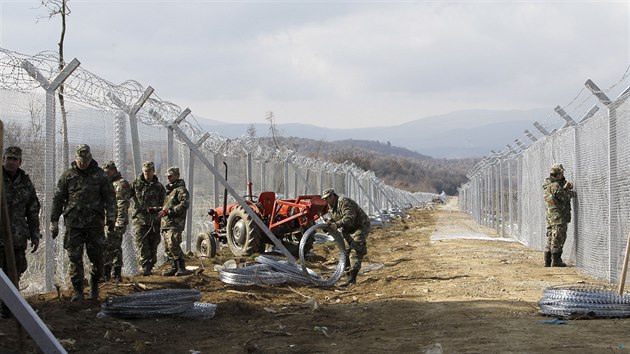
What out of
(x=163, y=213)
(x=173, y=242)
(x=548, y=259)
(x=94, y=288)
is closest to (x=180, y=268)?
(x=173, y=242)

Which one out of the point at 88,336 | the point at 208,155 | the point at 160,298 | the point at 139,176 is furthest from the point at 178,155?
the point at 88,336

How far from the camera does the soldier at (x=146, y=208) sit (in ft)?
35.9

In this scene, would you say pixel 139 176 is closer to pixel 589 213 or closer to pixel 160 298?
pixel 160 298

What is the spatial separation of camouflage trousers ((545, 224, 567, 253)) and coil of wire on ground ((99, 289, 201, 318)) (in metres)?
6.17

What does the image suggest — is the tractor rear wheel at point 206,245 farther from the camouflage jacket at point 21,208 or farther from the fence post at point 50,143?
the camouflage jacket at point 21,208

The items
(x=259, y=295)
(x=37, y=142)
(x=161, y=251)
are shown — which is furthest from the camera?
(x=161, y=251)

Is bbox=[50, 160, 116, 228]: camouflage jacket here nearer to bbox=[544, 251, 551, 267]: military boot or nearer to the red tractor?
the red tractor

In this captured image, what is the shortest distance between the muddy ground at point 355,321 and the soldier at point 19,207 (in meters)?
0.59

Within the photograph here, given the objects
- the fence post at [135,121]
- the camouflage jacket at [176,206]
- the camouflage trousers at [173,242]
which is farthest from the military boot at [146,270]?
the fence post at [135,121]

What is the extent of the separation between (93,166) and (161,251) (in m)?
4.65

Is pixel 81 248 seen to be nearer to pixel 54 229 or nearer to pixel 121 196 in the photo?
pixel 54 229

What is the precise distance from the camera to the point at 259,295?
9.97 metres

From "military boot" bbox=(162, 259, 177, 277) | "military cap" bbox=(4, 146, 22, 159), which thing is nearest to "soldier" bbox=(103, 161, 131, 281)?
"military boot" bbox=(162, 259, 177, 277)

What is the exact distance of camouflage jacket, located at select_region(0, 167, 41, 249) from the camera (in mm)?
7527
